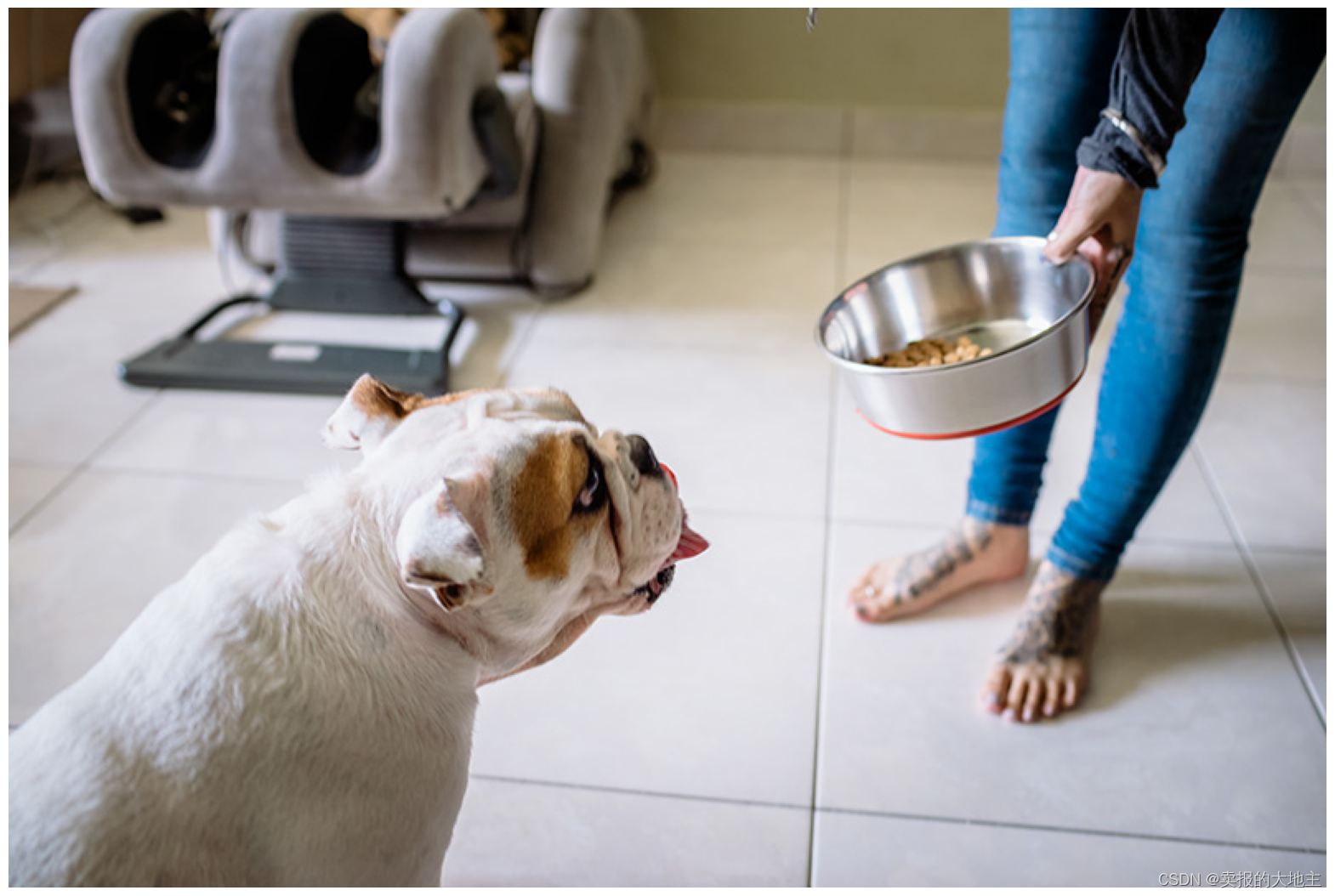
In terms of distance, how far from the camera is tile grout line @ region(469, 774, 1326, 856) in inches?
43.2

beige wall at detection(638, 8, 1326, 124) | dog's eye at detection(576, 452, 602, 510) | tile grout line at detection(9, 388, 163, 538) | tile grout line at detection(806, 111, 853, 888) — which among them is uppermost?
dog's eye at detection(576, 452, 602, 510)

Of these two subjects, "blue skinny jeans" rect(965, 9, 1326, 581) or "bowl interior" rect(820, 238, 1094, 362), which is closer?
"blue skinny jeans" rect(965, 9, 1326, 581)

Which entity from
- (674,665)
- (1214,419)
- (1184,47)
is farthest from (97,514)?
(1214,419)

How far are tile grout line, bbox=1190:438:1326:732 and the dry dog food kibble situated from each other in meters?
0.62

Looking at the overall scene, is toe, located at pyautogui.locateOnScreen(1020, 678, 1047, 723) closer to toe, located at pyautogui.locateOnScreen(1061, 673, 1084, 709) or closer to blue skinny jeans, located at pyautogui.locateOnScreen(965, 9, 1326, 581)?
toe, located at pyautogui.locateOnScreen(1061, 673, 1084, 709)

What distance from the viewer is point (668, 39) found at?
2891mm

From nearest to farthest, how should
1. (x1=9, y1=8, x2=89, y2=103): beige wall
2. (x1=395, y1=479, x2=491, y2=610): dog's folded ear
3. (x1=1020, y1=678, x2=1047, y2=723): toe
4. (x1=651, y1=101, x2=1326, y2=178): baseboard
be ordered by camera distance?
1. (x1=395, y1=479, x2=491, y2=610): dog's folded ear
2. (x1=1020, y1=678, x2=1047, y2=723): toe
3. (x1=9, y1=8, x2=89, y2=103): beige wall
4. (x1=651, y1=101, x2=1326, y2=178): baseboard

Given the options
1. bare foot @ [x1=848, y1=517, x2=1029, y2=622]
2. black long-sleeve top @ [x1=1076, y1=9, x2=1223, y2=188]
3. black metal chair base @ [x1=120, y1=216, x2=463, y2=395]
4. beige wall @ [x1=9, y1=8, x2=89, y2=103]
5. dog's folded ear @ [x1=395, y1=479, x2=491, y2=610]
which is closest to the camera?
dog's folded ear @ [x1=395, y1=479, x2=491, y2=610]

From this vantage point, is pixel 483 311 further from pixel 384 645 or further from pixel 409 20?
pixel 384 645

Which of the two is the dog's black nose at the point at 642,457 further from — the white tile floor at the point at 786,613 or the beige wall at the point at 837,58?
the beige wall at the point at 837,58

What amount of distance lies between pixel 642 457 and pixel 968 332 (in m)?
0.51

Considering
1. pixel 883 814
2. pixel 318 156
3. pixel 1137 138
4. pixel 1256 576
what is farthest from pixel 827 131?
pixel 883 814

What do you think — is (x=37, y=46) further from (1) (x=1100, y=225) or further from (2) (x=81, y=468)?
(1) (x=1100, y=225)

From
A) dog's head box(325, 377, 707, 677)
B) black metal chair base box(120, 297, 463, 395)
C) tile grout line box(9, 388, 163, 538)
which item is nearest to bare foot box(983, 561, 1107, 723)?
dog's head box(325, 377, 707, 677)
